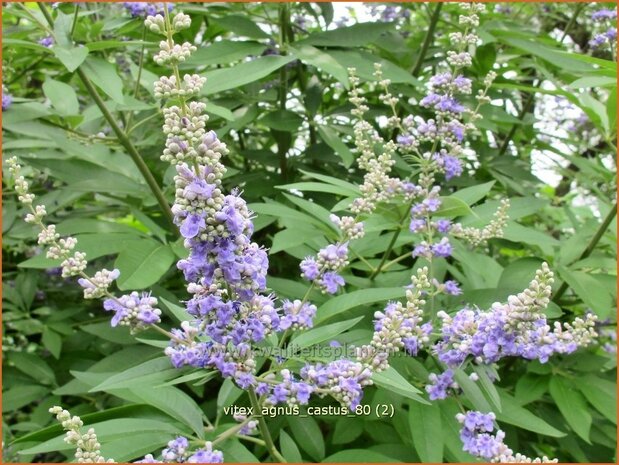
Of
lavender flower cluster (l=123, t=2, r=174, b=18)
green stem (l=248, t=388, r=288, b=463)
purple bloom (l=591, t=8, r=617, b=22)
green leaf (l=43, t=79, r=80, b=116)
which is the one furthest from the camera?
purple bloom (l=591, t=8, r=617, b=22)

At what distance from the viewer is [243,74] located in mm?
3445

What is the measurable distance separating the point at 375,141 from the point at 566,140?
2007 mm

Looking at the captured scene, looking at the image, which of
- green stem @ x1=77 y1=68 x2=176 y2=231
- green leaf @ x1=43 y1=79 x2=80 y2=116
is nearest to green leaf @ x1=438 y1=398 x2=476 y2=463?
green stem @ x1=77 y1=68 x2=176 y2=231

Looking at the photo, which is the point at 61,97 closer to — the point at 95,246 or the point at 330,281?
the point at 95,246

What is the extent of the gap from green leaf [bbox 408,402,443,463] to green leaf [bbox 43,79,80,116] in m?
2.25

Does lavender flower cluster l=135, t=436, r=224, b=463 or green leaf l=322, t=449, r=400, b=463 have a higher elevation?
lavender flower cluster l=135, t=436, r=224, b=463

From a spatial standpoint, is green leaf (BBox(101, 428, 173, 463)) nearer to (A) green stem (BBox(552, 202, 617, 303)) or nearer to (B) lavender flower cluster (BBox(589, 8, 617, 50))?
(A) green stem (BBox(552, 202, 617, 303))

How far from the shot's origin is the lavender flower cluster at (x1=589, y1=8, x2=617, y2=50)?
4262mm

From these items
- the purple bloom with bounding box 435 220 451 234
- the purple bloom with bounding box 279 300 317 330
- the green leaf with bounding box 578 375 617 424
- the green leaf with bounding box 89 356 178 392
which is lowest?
the green leaf with bounding box 578 375 617 424

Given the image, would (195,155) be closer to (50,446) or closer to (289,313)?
(289,313)

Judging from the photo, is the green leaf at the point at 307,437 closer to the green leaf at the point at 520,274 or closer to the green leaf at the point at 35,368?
the green leaf at the point at 520,274

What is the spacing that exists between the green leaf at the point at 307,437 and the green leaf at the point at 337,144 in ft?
4.24

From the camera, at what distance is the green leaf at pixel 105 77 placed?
3.12 m

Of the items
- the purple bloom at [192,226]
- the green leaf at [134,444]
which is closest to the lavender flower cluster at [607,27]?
the purple bloom at [192,226]
